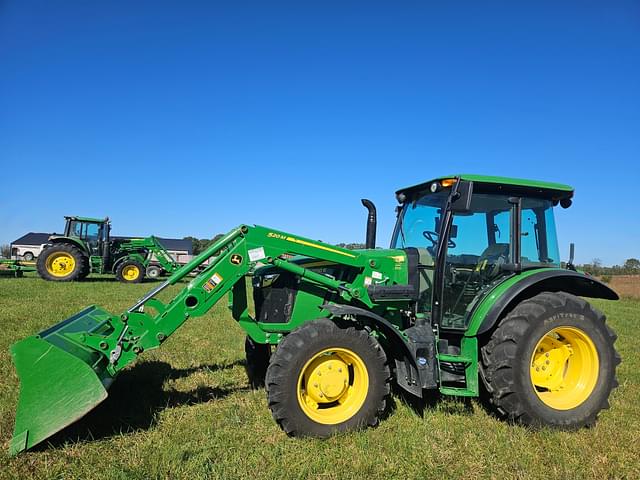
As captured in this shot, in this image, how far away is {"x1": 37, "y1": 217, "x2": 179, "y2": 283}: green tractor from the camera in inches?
774

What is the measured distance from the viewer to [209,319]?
35.5ft

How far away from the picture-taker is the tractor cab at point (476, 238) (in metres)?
4.76

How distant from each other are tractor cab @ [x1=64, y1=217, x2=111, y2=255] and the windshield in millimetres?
18711

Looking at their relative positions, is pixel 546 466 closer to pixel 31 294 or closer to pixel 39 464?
pixel 39 464

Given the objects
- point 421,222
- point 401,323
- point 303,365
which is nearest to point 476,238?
point 421,222

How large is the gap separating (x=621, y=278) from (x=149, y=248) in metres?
29.8

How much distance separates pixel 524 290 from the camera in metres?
4.70

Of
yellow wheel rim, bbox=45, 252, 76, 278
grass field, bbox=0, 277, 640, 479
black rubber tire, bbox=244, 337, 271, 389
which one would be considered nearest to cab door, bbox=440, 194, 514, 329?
grass field, bbox=0, 277, 640, 479

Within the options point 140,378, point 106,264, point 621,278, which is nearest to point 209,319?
point 140,378

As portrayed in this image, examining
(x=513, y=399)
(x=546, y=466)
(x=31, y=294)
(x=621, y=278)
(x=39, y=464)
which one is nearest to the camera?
(x=39, y=464)

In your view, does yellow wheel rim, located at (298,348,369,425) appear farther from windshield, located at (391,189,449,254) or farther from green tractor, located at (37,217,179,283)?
green tractor, located at (37,217,179,283)

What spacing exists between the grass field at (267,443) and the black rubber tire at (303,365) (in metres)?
0.14

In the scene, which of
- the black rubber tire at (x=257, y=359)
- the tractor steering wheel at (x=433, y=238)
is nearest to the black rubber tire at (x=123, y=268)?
the black rubber tire at (x=257, y=359)

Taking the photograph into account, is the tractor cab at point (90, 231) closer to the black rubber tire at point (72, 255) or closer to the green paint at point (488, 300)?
the black rubber tire at point (72, 255)
